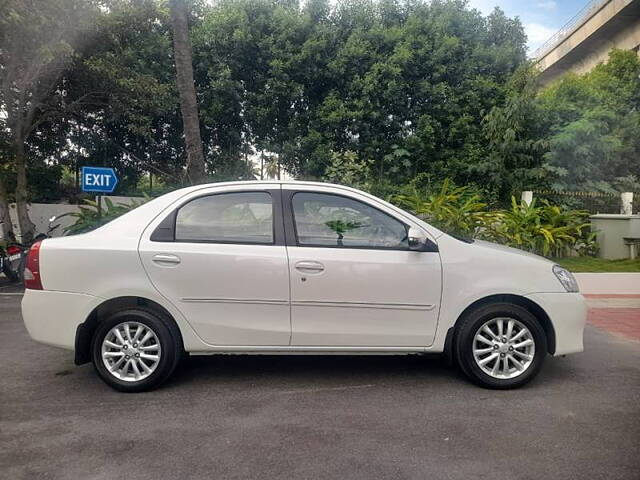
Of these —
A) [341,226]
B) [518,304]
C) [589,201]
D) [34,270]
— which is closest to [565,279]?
[518,304]

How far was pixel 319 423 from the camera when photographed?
3.60 m

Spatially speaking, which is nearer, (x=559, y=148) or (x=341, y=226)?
(x=341, y=226)

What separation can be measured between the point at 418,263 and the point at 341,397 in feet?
3.93

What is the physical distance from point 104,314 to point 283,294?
4.72ft

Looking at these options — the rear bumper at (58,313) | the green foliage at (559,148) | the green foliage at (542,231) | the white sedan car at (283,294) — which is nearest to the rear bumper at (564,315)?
the white sedan car at (283,294)

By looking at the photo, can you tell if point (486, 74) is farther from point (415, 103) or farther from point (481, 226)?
point (481, 226)

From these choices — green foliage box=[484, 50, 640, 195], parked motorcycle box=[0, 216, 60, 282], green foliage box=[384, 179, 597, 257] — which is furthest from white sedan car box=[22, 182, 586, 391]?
green foliage box=[484, 50, 640, 195]

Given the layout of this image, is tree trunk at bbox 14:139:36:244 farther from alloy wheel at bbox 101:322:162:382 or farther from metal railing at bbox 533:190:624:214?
metal railing at bbox 533:190:624:214

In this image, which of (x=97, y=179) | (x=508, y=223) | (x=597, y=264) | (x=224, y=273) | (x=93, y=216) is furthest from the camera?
(x=93, y=216)

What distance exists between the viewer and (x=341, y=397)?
4.10 m

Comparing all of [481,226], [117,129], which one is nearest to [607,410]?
[481,226]

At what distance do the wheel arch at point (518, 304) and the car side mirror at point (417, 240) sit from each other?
1.96 ft

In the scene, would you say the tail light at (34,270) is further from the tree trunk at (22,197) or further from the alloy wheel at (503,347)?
the tree trunk at (22,197)

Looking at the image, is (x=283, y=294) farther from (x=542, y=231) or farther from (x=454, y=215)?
(x=542, y=231)
